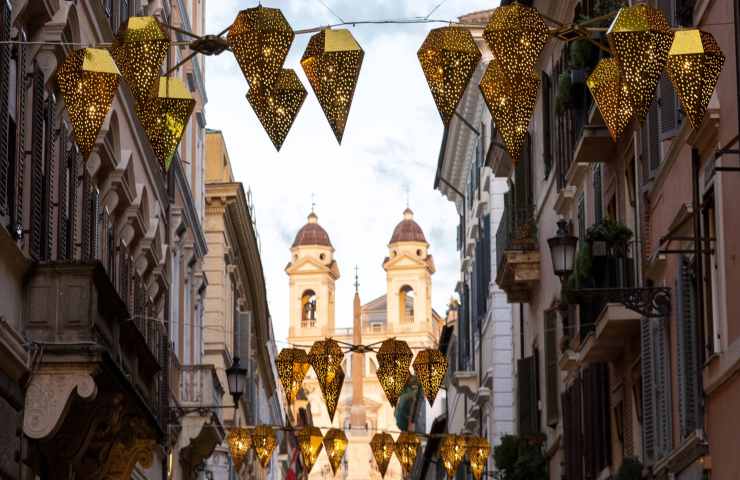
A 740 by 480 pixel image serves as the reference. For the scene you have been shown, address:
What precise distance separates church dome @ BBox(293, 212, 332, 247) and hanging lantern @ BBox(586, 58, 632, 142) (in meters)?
173

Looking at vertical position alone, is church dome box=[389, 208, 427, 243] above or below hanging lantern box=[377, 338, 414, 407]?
above

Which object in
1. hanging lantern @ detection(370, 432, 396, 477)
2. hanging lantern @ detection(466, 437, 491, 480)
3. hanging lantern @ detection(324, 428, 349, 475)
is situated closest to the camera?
hanging lantern @ detection(324, 428, 349, 475)

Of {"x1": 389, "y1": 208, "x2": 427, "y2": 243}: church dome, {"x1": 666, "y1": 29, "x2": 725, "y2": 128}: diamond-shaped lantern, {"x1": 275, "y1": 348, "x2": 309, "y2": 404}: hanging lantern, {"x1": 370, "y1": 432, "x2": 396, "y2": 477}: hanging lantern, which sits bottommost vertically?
{"x1": 666, "y1": 29, "x2": 725, "y2": 128}: diamond-shaped lantern

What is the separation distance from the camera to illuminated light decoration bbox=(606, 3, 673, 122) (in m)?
14.1

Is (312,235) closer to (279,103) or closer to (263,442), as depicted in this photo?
(263,442)

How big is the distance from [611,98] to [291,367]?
59.5ft

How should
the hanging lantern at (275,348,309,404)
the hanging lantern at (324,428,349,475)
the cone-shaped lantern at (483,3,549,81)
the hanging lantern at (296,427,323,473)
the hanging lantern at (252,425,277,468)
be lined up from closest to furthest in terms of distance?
the cone-shaped lantern at (483,3,549,81), the hanging lantern at (275,348,309,404), the hanging lantern at (252,425,277,468), the hanging lantern at (324,428,349,475), the hanging lantern at (296,427,323,473)

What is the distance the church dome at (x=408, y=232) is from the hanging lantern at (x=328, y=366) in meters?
156

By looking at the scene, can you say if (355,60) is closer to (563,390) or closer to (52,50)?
(52,50)

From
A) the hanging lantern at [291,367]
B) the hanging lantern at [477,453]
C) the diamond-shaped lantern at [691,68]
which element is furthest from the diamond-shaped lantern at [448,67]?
the hanging lantern at [477,453]

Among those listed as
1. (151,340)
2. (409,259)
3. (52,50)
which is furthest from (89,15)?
(409,259)

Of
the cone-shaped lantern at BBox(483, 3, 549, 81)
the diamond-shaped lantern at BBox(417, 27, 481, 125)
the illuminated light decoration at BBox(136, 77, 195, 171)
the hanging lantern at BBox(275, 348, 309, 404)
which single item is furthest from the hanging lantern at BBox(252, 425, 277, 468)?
the cone-shaped lantern at BBox(483, 3, 549, 81)

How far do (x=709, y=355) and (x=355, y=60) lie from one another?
5767 millimetres

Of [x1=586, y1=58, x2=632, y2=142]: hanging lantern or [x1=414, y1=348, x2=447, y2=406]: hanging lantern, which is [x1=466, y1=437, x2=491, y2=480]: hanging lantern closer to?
[x1=414, y1=348, x2=447, y2=406]: hanging lantern
